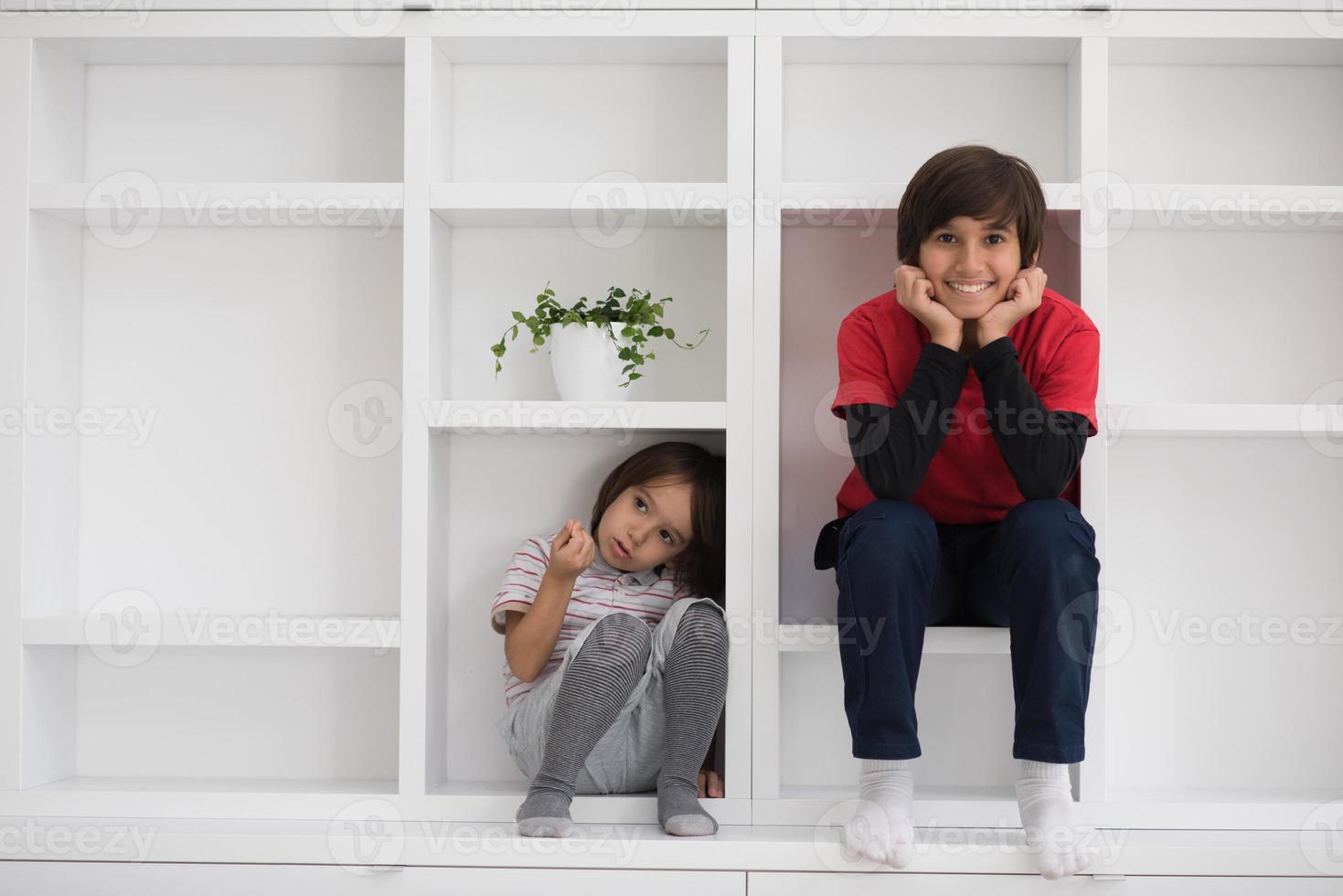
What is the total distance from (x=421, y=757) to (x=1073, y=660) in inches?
32.7

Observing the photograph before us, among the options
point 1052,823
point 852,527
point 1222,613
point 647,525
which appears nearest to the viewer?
point 1052,823

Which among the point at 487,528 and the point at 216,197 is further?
the point at 487,528

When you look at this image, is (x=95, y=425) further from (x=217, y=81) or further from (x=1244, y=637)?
(x=1244, y=637)

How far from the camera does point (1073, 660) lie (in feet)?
3.87

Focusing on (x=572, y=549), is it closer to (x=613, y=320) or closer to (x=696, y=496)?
(x=696, y=496)

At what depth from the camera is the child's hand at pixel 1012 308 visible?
128 cm

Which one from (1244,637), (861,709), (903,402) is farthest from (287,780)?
(1244,637)

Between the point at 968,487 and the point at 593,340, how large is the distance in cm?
53

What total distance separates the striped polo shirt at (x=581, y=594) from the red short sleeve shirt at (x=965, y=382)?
0.30m

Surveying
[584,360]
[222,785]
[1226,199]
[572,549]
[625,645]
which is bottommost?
[222,785]

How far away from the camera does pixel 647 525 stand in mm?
1477

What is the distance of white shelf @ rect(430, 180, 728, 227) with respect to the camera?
4.76 feet

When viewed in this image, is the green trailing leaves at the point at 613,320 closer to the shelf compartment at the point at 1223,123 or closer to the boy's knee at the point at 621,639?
the boy's knee at the point at 621,639

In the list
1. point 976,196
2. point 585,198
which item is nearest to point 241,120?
point 585,198
